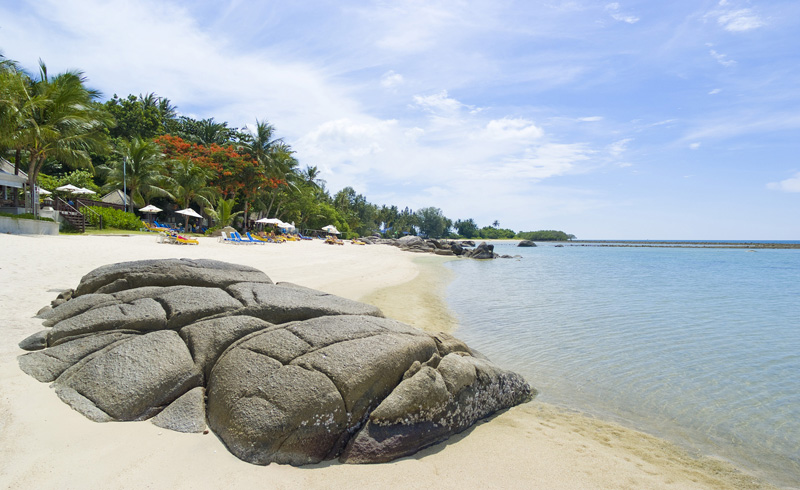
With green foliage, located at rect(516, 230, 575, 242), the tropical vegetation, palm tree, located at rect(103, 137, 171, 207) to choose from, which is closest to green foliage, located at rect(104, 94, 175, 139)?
the tropical vegetation

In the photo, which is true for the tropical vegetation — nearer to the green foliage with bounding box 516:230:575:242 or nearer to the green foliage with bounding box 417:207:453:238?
the green foliage with bounding box 417:207:453:238

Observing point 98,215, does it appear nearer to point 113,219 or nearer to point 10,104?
point 113,219

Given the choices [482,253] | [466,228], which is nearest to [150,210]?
[482,253]

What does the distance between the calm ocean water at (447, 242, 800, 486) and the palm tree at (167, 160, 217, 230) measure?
3097 centimetres

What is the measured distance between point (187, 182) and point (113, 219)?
1038 cm

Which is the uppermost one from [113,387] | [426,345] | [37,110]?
[37,110]

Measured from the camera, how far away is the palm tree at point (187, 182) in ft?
124

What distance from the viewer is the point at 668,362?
8.43 m

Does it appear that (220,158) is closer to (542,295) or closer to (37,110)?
(37,110)

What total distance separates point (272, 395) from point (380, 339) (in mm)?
1304

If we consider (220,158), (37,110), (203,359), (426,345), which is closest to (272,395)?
(203,359)

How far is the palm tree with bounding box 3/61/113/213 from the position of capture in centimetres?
Answer: 2109

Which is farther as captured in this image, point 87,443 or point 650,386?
point 650,386

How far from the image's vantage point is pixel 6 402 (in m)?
3.96
